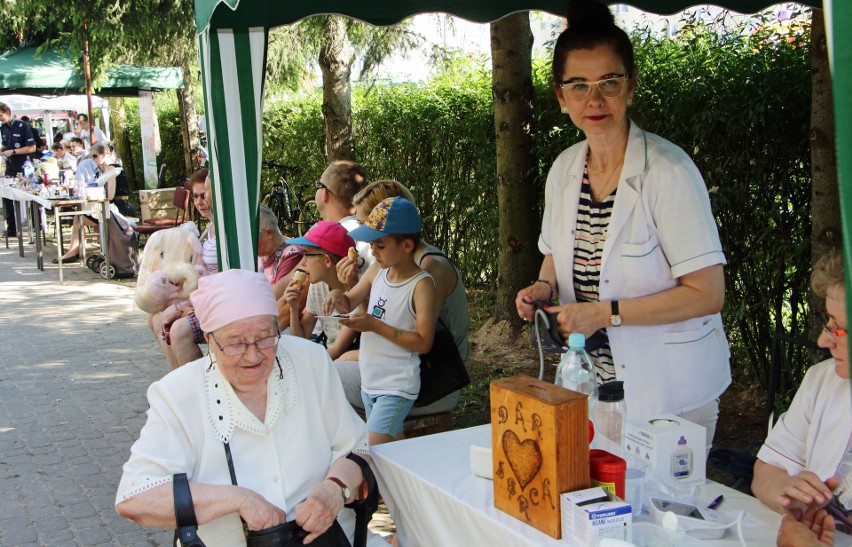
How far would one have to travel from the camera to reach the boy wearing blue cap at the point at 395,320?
353 cm

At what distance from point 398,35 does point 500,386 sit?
8.41 m

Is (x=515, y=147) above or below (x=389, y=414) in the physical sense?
above

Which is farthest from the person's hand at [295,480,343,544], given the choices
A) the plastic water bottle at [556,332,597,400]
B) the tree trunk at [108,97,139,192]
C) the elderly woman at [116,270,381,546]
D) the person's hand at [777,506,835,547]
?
the tree trunk at [108,97,139,192]

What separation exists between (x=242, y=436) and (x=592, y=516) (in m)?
1.05

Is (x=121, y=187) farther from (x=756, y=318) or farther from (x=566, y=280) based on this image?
(x=566, y=280)

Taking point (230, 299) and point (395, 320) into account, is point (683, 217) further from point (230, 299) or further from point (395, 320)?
point (395, 320)

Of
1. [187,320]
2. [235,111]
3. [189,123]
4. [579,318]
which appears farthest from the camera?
[189,123]

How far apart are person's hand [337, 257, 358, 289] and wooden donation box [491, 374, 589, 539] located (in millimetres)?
2191

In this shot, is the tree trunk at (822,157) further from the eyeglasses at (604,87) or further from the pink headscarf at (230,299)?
the pink headscarf at (230,299)

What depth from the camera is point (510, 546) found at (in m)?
1.95

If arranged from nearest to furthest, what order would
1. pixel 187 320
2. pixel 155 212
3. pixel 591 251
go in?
pixel 591 251, pixel 187 320, pixel 155 212

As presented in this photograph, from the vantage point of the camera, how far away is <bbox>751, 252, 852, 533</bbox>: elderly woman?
2061 mm

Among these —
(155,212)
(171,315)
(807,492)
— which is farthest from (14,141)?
(807,492)

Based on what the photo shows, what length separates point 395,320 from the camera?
11.8ft
